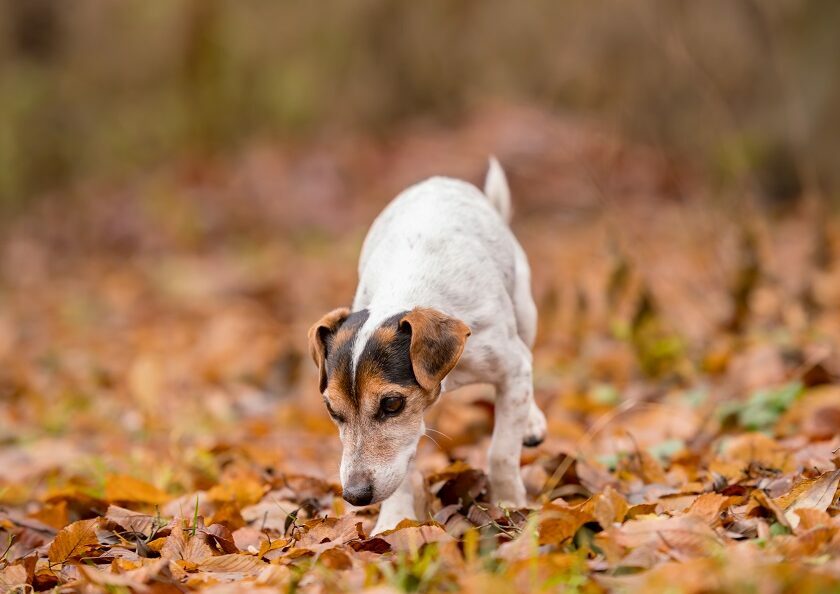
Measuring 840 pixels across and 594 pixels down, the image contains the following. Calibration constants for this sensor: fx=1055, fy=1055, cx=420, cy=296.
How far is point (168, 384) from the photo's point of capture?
849 centimetres

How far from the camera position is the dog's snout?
3.75 meters

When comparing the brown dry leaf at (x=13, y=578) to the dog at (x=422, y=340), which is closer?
the brown dry leaf at (x=13, y=578)

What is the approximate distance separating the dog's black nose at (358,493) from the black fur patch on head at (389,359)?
0.39 m

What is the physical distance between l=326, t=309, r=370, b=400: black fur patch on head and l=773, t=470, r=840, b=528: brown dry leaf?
1555 millimetres

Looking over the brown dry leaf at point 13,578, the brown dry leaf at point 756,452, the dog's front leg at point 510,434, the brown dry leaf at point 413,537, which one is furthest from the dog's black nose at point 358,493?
the brown dry leaf at point 756,452

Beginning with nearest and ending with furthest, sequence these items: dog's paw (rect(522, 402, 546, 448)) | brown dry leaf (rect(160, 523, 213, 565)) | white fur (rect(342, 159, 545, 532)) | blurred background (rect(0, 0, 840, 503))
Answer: brown dry leaf (rect(160, 523, 213, 565)) → white fur (rect(342, 159, 545, 532)) → dog's paw (rect(522, 402, 546, 448)) → blurred background (rect(0, 0, 840, 503))

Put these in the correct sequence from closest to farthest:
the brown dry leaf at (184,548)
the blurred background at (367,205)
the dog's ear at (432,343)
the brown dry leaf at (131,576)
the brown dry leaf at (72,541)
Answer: the brown dry leaf at (131,576), the brown dry leaf at (184,548), the brown dry leaf at (72,541), the dog's ear at (432,343), the blurred background at (367,205)

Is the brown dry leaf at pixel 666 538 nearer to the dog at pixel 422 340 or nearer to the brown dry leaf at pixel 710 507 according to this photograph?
the brown dry leaf at pixel 710 507

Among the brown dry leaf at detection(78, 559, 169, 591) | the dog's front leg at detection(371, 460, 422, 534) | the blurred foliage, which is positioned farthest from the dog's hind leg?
the blurred foliage

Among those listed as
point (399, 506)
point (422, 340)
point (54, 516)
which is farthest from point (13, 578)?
point (422, 340)

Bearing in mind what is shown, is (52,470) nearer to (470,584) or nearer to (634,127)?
(470,584)

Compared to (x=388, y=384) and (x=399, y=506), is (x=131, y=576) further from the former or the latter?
(x=399, y=506)

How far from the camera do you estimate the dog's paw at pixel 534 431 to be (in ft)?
16.3

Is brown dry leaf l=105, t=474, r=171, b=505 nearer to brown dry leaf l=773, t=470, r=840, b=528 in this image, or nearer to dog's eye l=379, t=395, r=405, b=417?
dog's eye l=379, t=395, r=405, b=417
